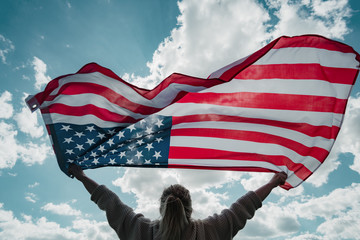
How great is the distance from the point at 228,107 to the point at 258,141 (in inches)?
41.5

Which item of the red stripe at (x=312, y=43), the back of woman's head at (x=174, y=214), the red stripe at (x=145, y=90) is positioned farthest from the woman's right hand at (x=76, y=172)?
the red stripe at (x=312, y=43)

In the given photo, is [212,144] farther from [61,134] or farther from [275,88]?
[61,134]

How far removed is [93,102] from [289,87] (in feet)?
14.1

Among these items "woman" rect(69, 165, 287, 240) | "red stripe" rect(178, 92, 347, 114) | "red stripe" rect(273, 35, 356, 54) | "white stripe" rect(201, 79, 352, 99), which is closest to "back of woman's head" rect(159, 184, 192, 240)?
"woman" rect(69, 165, 287, 240)

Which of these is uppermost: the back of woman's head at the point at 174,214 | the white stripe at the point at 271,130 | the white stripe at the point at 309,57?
the white stripe at the point at 309,57

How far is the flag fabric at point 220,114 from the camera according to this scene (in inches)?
219

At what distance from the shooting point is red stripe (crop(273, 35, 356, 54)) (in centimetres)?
572

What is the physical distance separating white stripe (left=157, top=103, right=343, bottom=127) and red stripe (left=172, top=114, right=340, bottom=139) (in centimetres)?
7

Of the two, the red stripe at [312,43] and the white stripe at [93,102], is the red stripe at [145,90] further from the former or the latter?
the red stripe at [312,43]

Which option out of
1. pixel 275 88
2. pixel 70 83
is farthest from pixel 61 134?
pixel 275 88

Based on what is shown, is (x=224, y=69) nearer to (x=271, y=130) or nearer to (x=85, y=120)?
(x=271, y=130)

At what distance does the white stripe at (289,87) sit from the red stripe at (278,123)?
0.62m

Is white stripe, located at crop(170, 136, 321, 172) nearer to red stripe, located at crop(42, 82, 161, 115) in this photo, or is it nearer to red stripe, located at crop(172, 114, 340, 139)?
red stripe, located at crop(172, 114, 340, 139)

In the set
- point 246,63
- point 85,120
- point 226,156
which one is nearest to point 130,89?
point 85,120
